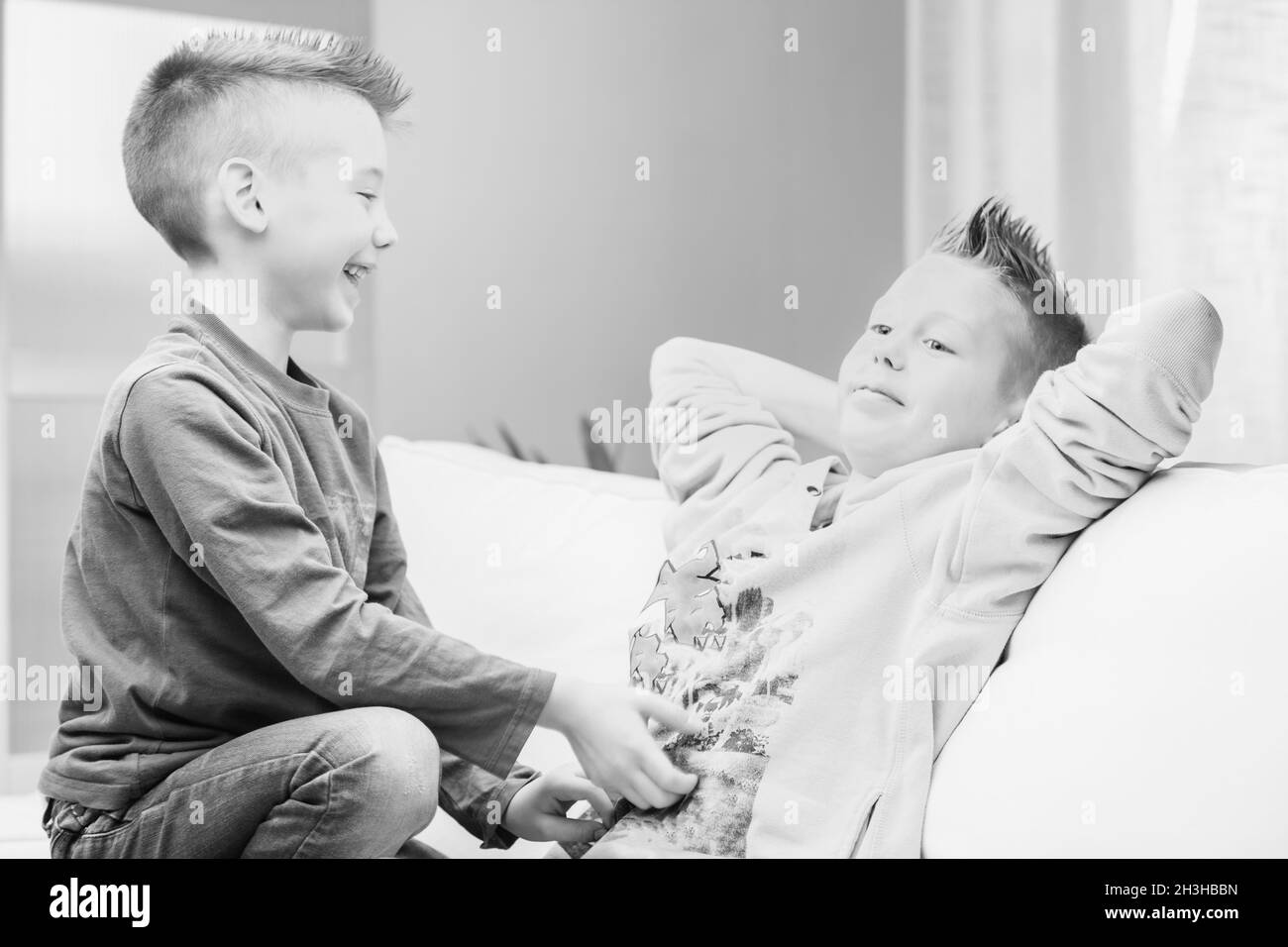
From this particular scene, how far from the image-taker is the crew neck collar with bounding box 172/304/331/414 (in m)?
0.96

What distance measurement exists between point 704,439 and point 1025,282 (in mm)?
336

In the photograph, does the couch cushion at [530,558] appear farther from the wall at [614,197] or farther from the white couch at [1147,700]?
the wall at [614,197]

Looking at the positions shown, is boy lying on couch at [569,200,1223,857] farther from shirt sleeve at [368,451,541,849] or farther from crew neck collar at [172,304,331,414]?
crew neck collar at [172,304,331,414]

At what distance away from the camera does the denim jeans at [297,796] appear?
78 centimetres

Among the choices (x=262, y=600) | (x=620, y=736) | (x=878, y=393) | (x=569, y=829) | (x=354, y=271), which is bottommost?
(x=569, y=829)

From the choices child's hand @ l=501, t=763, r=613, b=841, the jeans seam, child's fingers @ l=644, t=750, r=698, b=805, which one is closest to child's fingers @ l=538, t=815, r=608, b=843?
child's hand @ l=501, t=763, r=613, b=841

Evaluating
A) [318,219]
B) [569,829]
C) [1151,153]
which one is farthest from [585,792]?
[1151,153]

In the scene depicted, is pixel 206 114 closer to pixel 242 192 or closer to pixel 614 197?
pixel 242 192

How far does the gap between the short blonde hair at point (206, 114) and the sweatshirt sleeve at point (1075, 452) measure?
0.64 metres

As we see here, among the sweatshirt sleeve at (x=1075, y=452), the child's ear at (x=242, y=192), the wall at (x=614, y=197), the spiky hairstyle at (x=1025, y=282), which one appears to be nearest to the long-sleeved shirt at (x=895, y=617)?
the sweatshirt sleeve at (x=1075, y=452)

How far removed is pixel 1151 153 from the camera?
1529 mm

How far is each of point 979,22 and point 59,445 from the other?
6.41 feet

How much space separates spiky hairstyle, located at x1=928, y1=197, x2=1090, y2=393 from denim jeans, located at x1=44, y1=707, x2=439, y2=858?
0.56 meters
